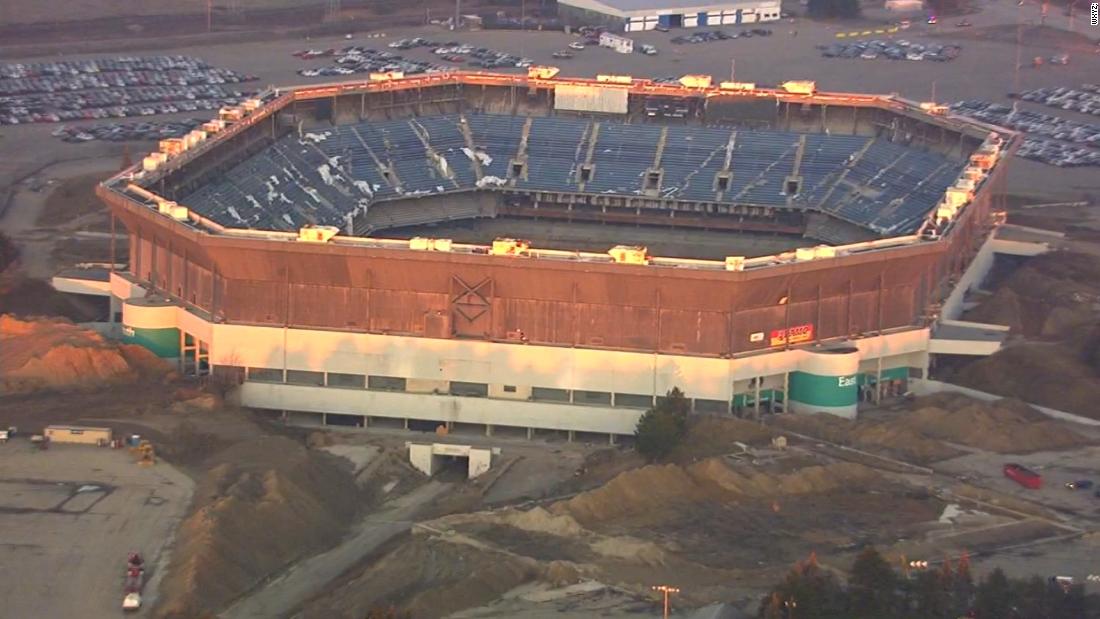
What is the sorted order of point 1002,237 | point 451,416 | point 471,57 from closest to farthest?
1. point 451,416
2. point 1002,237
3. point 471,57

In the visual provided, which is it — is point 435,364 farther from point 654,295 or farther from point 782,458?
point 782,458

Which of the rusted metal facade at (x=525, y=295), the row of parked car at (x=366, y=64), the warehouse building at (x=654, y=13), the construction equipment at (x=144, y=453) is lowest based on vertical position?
the construction equipment at (x=144, y=453)

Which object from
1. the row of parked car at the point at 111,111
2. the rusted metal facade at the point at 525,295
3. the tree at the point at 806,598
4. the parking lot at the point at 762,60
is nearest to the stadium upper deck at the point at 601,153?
the rusted metal facade at the point at 525,295

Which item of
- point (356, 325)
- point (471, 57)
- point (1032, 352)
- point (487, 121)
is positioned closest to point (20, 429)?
point (356, 325)

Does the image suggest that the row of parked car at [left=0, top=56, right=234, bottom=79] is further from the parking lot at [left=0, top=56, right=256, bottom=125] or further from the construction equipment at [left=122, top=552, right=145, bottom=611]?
the construction equipment at [left=122, top=552, right=145, bottom=611]

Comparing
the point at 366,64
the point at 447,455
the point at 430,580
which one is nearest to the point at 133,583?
the point at 430,580

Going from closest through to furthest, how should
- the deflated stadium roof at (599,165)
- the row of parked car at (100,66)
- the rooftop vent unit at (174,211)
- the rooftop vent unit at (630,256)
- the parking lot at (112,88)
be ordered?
the rooftop vent unit at (630,256) < the rooftop vent unit at (174,211) < the deflated stadium roof at (599,165) < the parking lot at (112,88) < the row of parked car at (100,66)

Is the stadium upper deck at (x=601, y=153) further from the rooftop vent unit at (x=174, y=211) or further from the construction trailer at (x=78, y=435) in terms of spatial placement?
the construction trailer at (x=78, y=435)
